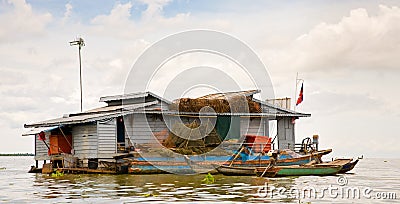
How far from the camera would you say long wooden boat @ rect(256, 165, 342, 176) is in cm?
2627

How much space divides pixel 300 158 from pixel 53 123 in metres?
12.3

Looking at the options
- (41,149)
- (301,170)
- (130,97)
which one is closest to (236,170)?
(301,170)

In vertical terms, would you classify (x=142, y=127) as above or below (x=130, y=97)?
below

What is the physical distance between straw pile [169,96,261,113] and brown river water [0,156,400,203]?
213 inches

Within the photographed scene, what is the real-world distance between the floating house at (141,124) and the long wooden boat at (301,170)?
5.76 m

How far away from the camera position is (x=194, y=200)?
1798 cm

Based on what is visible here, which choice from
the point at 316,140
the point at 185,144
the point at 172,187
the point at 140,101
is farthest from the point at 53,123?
the point at 316,140

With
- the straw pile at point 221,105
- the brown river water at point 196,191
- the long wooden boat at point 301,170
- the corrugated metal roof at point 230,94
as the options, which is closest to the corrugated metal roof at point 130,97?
the straw pile at point 221,105

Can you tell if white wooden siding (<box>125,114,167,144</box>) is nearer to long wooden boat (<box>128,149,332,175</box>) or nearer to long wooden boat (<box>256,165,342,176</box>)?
long wooden boat (<box>128,149,332,175</box>)

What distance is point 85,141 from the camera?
100 feet

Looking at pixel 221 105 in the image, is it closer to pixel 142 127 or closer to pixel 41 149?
pixel 142 127

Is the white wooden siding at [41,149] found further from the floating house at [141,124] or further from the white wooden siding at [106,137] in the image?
the white wooden siding at [106,137]

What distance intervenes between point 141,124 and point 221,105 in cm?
422

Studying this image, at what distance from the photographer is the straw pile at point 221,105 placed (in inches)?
1241
